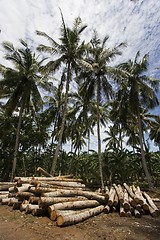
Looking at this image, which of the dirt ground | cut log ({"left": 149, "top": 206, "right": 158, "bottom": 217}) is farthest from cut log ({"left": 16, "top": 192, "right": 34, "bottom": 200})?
cut log ({"left": 149, "top": 206, "right": 158, "bottom": 217})

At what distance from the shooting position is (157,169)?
3225 centimetres

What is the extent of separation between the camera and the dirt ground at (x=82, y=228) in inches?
264

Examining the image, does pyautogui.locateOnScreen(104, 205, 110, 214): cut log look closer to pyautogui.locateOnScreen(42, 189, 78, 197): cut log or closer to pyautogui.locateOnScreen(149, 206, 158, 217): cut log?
pyautogui.locateOnScreen(42, 189, 78, 197): cut log

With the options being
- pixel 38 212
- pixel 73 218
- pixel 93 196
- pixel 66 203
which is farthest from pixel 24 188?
pixel 73 218

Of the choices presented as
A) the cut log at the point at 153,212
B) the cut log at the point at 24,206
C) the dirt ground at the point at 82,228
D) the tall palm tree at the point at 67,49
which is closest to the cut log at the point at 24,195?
the cut log at the point at 24,206

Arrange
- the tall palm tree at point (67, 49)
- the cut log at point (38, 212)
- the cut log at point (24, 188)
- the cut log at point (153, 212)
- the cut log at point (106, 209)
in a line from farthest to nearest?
1. the tall palm tree at point (67, 49)
2. the cut log at point (24, 188)
3. the cut log at point (106, 209)
4. the cut log at point (153, 212)
5. the cut log at point (38, 212)

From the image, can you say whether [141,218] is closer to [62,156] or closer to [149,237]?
[149,237]

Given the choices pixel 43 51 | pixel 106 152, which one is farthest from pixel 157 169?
pixel 43 51

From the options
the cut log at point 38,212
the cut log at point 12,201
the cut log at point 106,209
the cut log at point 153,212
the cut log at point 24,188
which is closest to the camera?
the cut log at point 38,212

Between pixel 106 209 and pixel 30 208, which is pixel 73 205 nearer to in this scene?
pixel 30 208

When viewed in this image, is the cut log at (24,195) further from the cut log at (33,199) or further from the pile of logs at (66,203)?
the cut log at (33,199)

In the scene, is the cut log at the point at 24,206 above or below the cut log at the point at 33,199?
below

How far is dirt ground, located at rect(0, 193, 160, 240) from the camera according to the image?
264 inches

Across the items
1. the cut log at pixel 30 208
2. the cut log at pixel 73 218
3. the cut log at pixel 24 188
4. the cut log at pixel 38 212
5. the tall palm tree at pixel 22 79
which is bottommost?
the cut log at pixel 73 218
